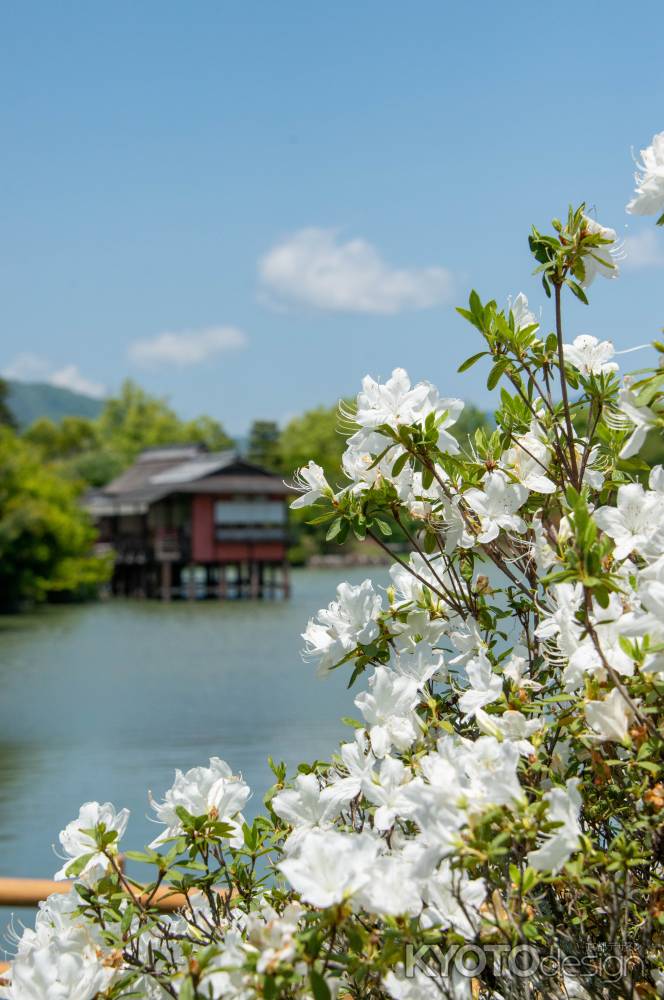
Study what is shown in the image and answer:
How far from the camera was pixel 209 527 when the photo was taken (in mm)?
32000

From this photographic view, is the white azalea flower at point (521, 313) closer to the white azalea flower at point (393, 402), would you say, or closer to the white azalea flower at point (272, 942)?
the white azalea flower at point (393, 402)

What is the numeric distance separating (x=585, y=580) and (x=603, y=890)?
357mm

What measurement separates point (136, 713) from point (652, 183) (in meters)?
12.3

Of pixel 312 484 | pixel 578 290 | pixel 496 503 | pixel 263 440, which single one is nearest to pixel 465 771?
pixel 496 503

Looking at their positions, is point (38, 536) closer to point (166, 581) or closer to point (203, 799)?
point (166, 581)

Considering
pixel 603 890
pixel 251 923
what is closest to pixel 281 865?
pixel 251 923

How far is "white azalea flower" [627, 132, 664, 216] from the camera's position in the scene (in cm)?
146

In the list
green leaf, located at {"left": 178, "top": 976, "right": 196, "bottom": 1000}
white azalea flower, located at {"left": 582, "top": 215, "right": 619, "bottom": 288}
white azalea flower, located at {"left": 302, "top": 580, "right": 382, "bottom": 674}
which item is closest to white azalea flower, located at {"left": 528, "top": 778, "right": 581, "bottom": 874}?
green leaf, located at {"left": 178, "top": 976, "right": 196, "bottom": 1000}

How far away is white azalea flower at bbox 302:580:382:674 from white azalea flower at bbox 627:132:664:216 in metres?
0.61

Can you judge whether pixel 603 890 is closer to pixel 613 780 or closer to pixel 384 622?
pixel 613 780

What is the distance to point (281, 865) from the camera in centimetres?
115

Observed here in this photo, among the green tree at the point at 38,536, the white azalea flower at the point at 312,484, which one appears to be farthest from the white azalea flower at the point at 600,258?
the green tree at the point at 38,536

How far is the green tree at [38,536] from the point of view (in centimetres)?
2883

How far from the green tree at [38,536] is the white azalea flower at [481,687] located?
28010 millimetres
